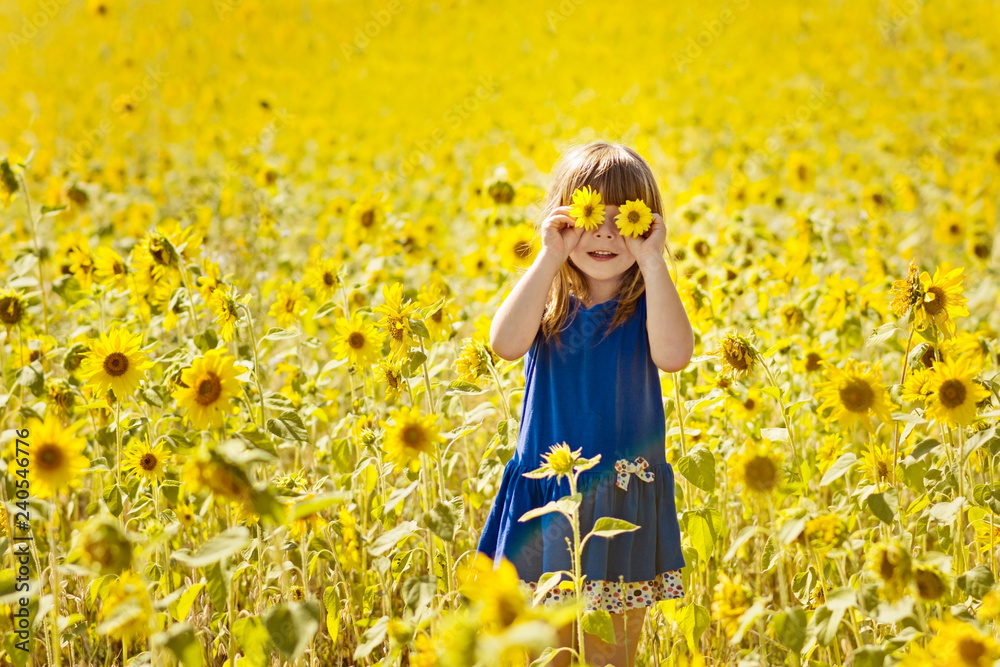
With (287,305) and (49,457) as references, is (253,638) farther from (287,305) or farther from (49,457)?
(287,305)

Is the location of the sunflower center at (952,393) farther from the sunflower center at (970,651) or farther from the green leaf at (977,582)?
the sunflower center at (970,651)

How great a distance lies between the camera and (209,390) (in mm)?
1741

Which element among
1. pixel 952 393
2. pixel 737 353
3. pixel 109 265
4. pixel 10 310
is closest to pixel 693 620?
pixel 737 353

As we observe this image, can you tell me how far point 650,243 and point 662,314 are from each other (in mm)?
149

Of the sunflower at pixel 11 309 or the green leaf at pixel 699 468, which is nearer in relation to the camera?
the green leaf at pixel 699 468

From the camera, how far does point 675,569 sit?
192 cm

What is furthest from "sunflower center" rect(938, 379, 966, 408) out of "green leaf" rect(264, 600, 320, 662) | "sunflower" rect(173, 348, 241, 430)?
"sunflower" rect(173, 348, 241, 430)

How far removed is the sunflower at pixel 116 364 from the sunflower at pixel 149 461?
0.49 ft

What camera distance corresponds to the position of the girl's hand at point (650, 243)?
1898 mm

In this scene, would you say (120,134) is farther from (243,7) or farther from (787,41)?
(787,41)

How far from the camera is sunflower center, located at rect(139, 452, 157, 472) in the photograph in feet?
6.85

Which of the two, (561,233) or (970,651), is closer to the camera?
(970,651)

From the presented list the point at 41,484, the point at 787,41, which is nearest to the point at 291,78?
the point at 787,41

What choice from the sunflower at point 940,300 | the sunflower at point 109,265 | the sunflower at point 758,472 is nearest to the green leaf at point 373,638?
the sunflower at point 758,472
